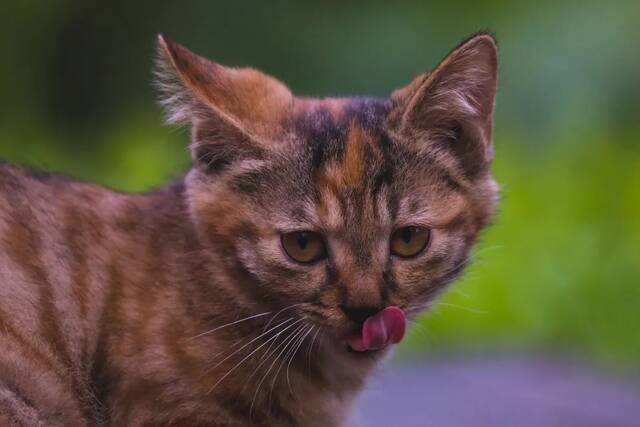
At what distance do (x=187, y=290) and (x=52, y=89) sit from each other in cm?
494

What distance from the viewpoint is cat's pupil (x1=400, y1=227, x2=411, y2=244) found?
2.47 m

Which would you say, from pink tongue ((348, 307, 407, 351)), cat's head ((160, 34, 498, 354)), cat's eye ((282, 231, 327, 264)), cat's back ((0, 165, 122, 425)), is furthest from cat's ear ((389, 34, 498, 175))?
cat's back ((0, 165, 122, 425))

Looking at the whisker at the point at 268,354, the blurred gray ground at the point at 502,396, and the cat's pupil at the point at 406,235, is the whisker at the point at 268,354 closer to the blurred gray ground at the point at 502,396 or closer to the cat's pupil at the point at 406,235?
the cat's pupil at the point at 406,235

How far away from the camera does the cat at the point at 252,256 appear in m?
2.41

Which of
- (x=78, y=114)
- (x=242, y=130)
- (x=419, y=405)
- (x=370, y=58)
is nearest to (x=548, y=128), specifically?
(x=370, y=58)

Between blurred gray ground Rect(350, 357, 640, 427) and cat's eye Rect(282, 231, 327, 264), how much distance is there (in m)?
1.35

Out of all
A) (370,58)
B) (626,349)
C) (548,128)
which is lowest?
(626,349)

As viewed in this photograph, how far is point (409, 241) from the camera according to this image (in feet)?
8.12

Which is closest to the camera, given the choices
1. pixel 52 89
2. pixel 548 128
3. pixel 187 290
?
pixel 187 290

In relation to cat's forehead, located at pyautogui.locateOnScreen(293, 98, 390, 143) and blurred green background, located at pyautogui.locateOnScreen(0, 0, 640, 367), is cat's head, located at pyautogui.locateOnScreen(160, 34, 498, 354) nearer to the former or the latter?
cat's forehead, located at pyautogui.locateOnScreen(293, 98, 390, 143)

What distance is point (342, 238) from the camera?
2.40m

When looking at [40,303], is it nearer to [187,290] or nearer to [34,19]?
[187,290]

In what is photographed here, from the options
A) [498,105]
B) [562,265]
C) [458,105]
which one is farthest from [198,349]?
[498,105]

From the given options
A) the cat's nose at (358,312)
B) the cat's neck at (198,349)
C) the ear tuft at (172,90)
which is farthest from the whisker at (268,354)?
the ear tuft at (172,90)
